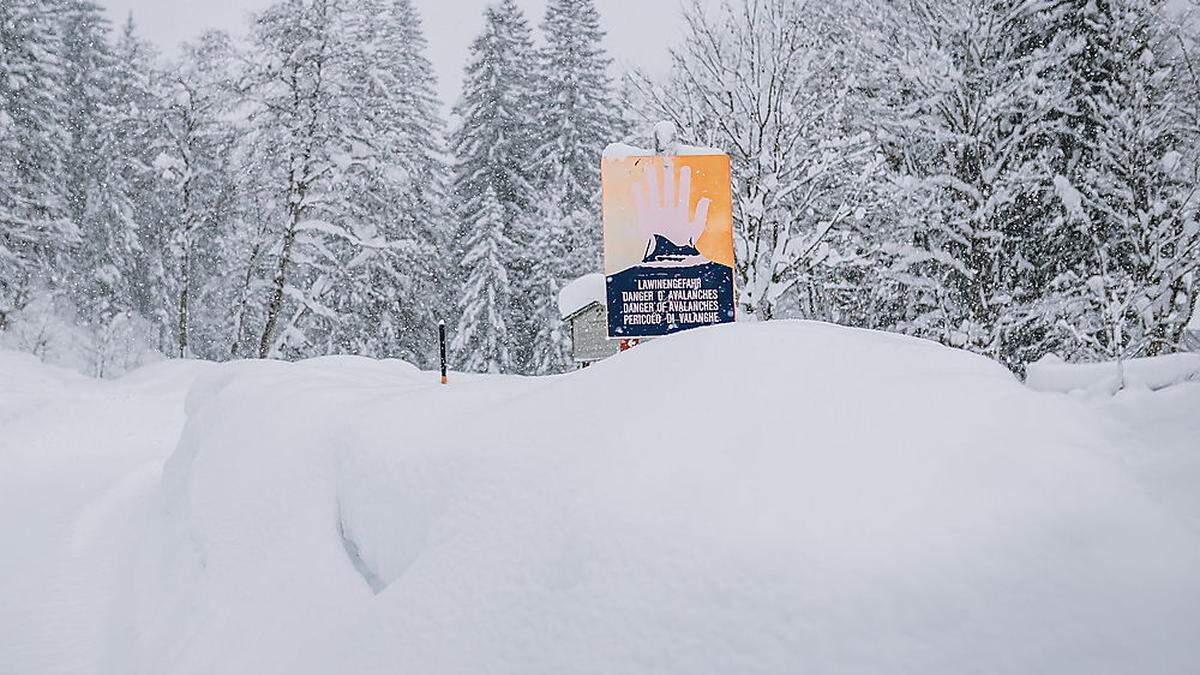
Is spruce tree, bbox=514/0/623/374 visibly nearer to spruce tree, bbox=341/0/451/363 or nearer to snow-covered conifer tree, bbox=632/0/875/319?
spruce tree, bbox=341/0/451/363

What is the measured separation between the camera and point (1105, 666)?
65.1 inches

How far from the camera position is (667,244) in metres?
9.16

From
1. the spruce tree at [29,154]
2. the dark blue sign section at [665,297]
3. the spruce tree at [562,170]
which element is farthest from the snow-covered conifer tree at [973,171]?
the spruce tree at [29,154]

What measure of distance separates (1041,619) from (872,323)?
1224 cm

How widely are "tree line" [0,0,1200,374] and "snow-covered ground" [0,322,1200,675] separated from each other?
7859mm

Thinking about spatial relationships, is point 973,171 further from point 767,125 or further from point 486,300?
point 486,300

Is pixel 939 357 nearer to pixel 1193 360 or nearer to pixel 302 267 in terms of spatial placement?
pixel 1193 360

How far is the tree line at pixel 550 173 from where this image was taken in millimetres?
11273

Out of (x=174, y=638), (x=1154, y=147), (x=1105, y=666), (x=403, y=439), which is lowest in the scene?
(x=174, y=638)

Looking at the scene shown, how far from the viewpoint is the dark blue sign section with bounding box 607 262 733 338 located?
906cm

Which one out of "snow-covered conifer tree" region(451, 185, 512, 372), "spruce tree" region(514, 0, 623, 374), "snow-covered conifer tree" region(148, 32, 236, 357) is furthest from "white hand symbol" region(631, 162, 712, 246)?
"snow-covered conifer tree" region(148, 32, 236, 357)

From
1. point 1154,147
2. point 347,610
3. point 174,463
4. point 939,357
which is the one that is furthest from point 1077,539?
point 1154,147

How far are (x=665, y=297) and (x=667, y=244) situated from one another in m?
0.64

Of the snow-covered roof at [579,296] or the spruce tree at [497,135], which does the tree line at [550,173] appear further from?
the snow-covered roof at [579,296]
